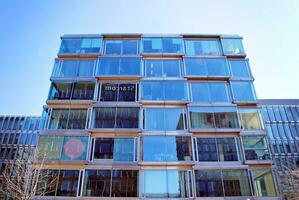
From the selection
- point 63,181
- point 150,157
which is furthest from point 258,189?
point 63,181

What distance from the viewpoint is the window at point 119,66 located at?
953 inches

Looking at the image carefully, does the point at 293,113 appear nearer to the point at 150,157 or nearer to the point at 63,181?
the point at 150,157

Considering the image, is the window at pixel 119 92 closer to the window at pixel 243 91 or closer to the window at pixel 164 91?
the window at pixel 164 91

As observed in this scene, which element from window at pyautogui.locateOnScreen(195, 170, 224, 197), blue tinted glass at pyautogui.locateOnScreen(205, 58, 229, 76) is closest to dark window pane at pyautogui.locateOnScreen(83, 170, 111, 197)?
window at pyautogui.locateOnScreen(195, 170, 224, 197)

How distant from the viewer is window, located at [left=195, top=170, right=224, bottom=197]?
1900cm

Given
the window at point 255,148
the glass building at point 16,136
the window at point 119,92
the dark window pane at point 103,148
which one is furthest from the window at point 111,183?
the glass building at point 16,136

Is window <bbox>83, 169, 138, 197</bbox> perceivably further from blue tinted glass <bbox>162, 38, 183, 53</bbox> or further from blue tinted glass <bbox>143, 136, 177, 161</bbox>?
blue tinted glass <bbox>162, 38, 183, 53</bbox>

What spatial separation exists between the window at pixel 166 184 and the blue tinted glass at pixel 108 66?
11.2 metres

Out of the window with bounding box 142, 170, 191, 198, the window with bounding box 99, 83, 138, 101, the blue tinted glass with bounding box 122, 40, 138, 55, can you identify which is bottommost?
the window with bounding box 142, 170, 191, 198

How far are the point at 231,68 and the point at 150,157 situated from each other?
13.6m

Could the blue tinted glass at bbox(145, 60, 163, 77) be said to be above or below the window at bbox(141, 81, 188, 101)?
above

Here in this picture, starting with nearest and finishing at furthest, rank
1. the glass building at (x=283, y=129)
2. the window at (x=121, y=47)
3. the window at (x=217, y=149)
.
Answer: the window at (x=217, y=149) < the window at (x=121, y=47) < the glass building at (x=283, y=129)

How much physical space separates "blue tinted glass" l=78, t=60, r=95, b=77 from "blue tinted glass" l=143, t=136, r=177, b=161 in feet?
31.6

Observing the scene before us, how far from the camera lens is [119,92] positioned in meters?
23.5
